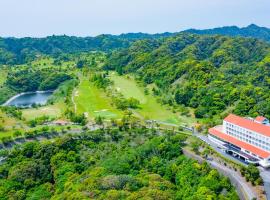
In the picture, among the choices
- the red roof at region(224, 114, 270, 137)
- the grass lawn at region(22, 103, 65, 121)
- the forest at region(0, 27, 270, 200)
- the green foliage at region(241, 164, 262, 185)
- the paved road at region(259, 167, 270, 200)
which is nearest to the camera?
the paved road at region(259, 167, 270, 200)

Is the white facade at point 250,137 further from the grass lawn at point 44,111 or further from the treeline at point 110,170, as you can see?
the grass lawn at point 44,111

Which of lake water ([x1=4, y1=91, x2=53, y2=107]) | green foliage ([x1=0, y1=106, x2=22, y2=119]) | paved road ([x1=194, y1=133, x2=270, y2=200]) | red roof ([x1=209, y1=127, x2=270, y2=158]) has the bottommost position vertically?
lake water ([x1=4, y1=91, x2=53, y2=107])

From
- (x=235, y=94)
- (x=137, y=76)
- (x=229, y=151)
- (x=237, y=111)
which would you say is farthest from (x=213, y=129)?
(x=137, y=76)

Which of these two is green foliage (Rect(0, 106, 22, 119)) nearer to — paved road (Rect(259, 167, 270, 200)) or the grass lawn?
the grass lawn

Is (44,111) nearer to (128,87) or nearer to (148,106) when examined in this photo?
(148,106)

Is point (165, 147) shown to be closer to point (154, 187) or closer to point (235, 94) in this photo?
point (154, 187)

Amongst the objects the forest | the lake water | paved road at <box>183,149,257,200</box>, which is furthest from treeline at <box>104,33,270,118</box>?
the lake water

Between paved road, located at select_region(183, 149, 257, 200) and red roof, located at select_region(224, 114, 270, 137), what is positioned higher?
red roof, located at select_region(224, 114, 270, 137)

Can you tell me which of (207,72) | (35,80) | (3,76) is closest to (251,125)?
(207,72)
